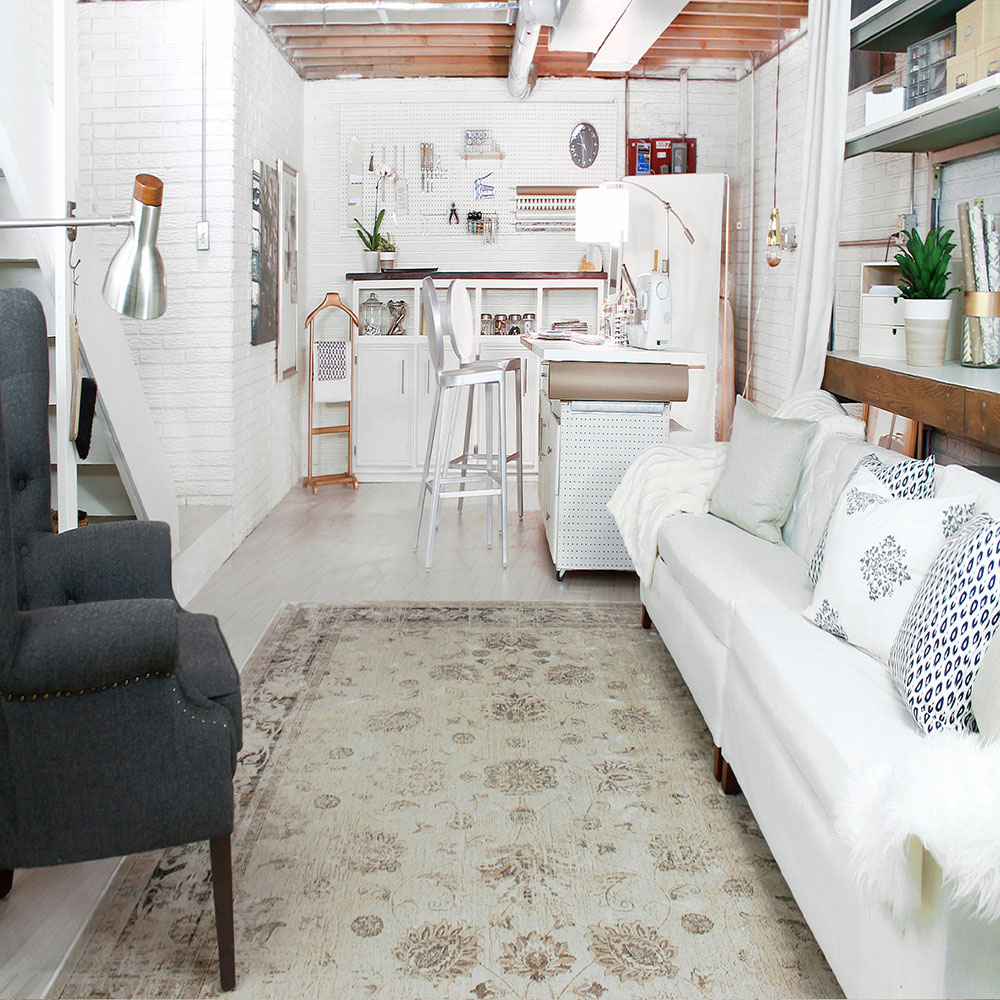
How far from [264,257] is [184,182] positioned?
83 cm

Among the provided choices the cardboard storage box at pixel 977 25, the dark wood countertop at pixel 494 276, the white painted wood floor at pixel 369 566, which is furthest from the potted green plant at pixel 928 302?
the dark wood countertop at pixel 494 276

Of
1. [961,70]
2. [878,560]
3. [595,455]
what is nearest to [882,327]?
[961,70]

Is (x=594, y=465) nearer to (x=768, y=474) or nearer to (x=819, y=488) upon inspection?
(x=768, y=474)

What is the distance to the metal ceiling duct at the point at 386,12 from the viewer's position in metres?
5.50

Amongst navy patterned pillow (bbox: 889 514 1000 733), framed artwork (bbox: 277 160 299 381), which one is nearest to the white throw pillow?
navy patterned pillow (bbox: 889 514 1000 733)

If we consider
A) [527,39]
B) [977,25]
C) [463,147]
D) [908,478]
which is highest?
[527,39]

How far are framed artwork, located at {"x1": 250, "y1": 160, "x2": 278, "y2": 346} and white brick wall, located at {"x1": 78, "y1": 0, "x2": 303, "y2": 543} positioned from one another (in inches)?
8.6

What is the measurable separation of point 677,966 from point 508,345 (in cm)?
567

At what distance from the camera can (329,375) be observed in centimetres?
709

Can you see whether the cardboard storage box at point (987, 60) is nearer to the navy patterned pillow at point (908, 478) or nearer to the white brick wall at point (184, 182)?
the navy patterned pillow at point (908, 478)

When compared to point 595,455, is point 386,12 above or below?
above

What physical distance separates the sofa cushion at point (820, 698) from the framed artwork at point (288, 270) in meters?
4.64

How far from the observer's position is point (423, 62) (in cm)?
710

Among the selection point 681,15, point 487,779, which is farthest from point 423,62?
point 487,779
